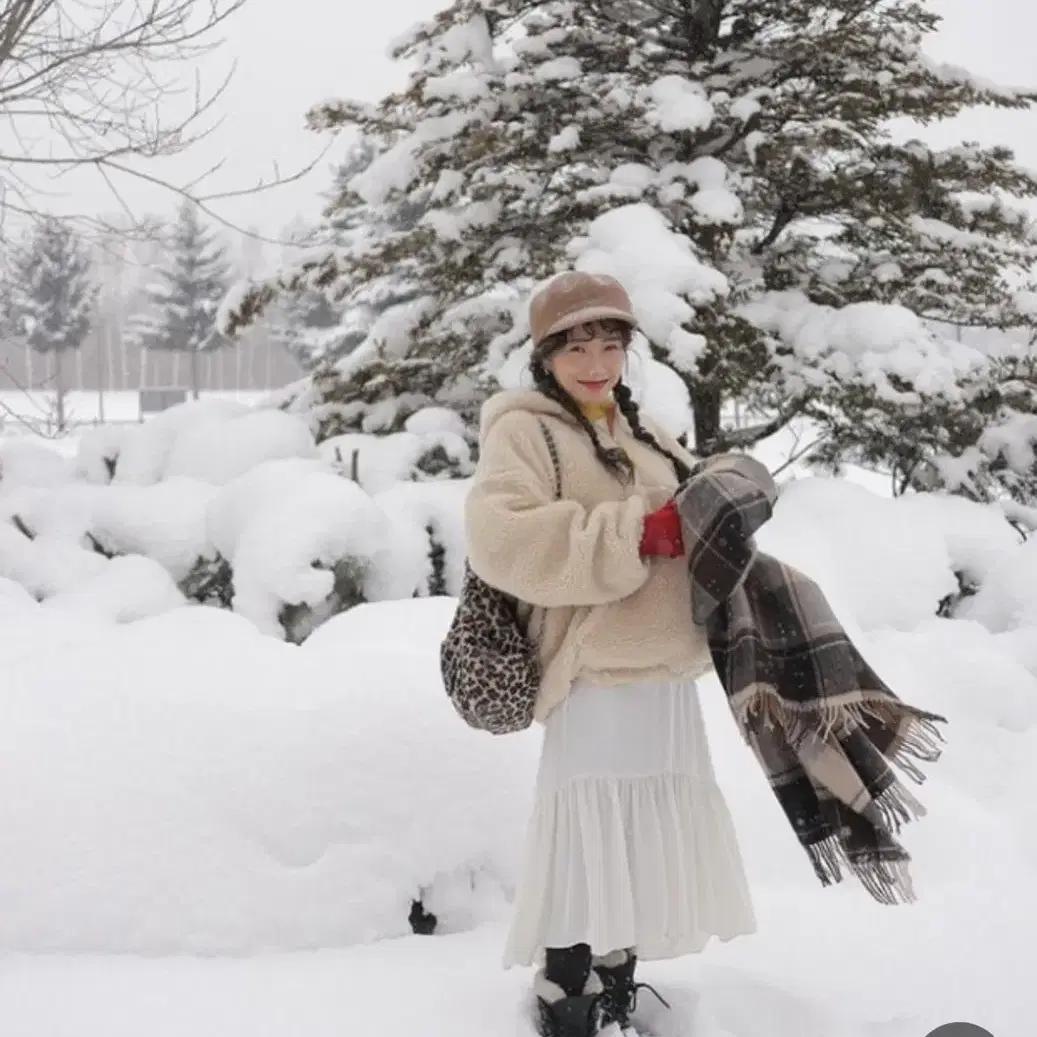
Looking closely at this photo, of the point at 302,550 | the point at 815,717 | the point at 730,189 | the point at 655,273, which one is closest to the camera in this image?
the point at 815,717

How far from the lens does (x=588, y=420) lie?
1.92 meters

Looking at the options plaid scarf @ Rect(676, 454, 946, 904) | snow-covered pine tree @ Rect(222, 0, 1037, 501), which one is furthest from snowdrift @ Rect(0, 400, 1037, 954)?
snow-covered pine tree @ Rect(222, 0, 1037, 501)

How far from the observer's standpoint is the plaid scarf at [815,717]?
177cm

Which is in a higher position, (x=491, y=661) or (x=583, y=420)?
(x=583, y=420)

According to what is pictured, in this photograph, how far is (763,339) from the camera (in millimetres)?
5766

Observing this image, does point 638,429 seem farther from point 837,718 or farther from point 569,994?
point 569,994

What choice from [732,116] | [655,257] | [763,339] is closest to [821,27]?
[732,116]

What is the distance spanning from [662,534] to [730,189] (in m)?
4.67

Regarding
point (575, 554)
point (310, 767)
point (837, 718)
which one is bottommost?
point (310, 767)

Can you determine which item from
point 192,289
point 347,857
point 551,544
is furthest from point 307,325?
point 551,544

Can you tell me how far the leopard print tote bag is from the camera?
1808 millimetres

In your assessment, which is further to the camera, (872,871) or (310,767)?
(310,767)

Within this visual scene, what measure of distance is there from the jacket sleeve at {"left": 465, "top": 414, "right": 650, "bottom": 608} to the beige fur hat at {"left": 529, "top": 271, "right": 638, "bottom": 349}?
30 cm

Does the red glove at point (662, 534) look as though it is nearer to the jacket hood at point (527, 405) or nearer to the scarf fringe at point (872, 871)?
the jacket hood at point (527, 405)
